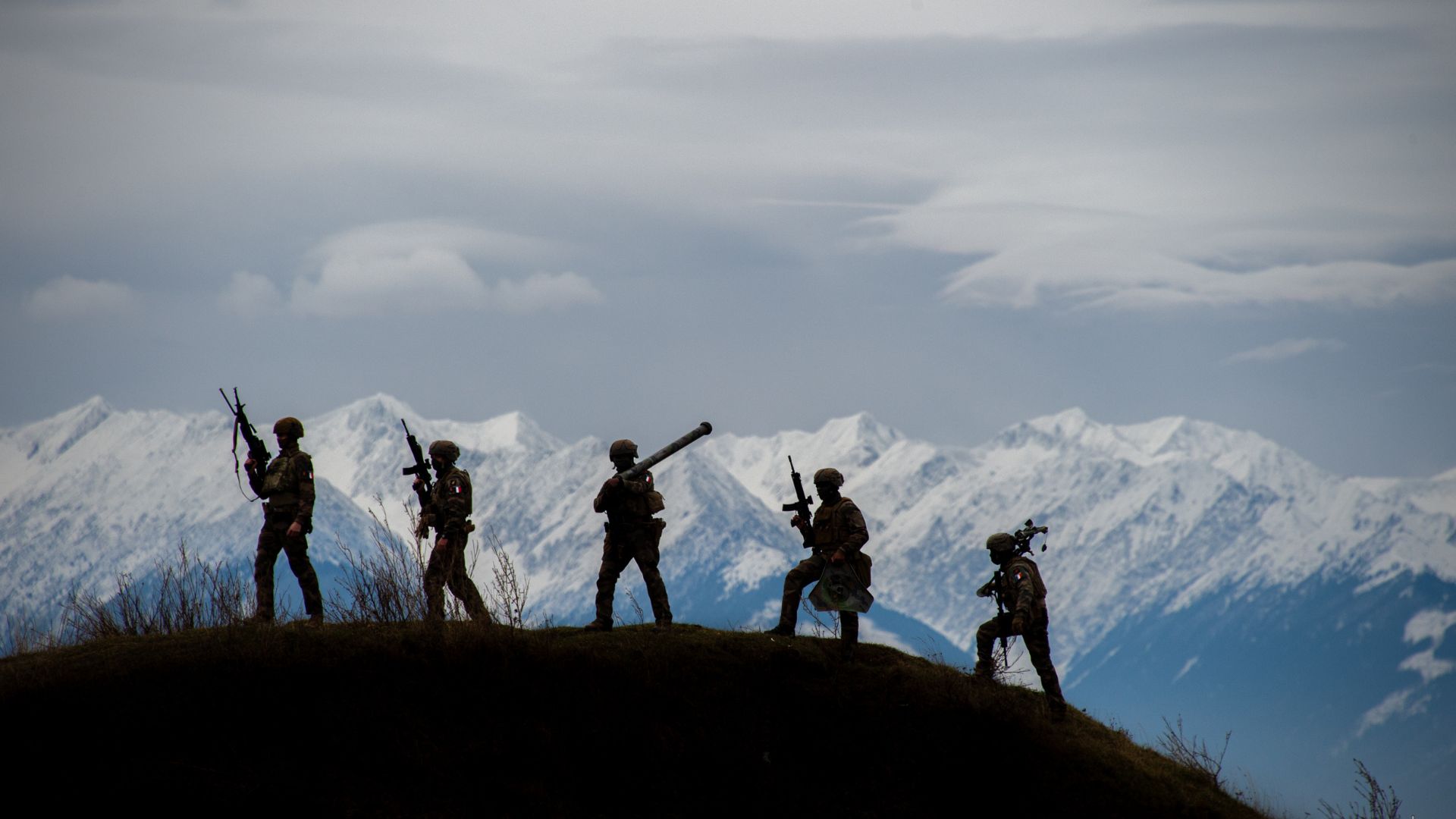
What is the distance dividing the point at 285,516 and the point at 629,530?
4830 mm

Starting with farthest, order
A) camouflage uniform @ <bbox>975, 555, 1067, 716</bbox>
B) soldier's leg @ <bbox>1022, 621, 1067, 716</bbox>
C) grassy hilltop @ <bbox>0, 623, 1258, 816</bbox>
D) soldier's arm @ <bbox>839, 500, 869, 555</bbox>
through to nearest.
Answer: soldier's arm @ <bbox>839, 500, 869, 555</bbox> < soldier's leg @ <bbox>1022, 621, 1067, 716</bbox> < camouflage uniform @ <bbox>975, 555, 1067, 716</bbox> < grassy hilltop @ <bbox>0, 623, 1258, 816</bbox>

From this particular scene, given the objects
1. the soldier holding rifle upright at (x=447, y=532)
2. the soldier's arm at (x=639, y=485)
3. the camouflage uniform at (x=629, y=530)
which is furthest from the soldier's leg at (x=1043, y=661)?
the soldier holding rifle upright at (x=447, y=532)

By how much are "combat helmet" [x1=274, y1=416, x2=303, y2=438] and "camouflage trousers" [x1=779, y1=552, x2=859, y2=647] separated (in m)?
7.19

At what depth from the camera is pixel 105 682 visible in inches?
739

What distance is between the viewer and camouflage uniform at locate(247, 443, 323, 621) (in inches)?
815

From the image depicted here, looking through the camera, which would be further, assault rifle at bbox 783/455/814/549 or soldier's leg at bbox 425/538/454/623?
soldier's leg at bbox 425/538/454/623

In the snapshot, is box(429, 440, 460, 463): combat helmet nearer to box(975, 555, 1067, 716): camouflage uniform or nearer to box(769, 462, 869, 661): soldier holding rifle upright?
box(769, 462, 869, 661): soldier holding rifle upright

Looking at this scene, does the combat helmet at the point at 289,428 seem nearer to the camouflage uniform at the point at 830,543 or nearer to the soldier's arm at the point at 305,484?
the soldier's arm at the point at 305,484

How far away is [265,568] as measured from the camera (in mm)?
21062

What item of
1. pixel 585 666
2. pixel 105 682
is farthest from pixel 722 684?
pixel 105 682

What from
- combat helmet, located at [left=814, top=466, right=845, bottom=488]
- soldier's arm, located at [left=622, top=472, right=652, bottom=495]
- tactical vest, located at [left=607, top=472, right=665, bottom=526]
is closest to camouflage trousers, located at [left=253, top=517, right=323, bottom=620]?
tactical vest, located at [left=607, top=472, right=665, bottom=526]

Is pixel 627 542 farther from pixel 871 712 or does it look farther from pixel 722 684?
pixel 871 712

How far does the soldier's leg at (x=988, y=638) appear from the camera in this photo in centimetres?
2014

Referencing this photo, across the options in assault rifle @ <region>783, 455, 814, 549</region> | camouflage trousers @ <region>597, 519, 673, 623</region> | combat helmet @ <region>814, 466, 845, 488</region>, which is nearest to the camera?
combat helmet @ <region>814, 466, 845, 488</region>
